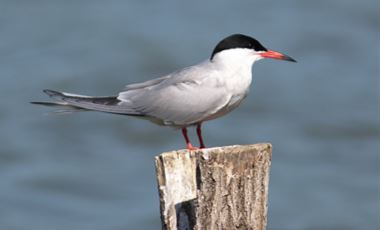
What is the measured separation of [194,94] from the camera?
5887mm

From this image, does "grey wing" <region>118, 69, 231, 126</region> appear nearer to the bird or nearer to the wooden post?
the bird

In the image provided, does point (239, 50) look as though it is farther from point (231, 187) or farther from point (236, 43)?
point (231, 187)

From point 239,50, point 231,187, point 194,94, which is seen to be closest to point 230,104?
point 194,94

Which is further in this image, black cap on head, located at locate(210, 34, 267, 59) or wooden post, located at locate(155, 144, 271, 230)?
black cap on head, located at locate(210, 34, 267, 59)

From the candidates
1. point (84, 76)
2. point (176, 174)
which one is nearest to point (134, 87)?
point (176, 174)

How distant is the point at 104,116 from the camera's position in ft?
36.0

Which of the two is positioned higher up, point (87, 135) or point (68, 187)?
point (87, 135)

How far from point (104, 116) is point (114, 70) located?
103cm

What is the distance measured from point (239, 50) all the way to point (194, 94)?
0.38m

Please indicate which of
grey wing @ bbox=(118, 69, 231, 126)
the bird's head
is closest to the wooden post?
grey wing @ bbox=(118, 69, 231, 126)

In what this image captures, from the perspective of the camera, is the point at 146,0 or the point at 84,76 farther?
the point at 146,0

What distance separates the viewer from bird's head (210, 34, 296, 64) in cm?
589

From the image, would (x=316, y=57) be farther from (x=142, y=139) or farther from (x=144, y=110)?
(x=144, y=110)

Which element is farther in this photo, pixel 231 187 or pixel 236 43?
pixel 236 43
